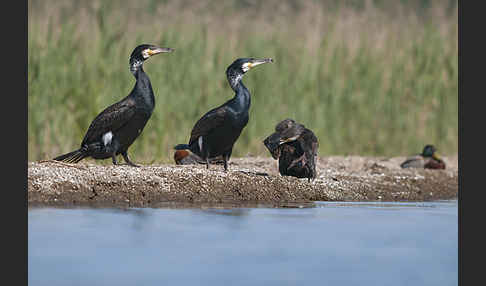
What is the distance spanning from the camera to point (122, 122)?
8688 millimetres

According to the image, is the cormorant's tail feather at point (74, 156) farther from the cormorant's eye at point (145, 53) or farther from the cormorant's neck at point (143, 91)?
the cormorant's eye at point (145, 53)

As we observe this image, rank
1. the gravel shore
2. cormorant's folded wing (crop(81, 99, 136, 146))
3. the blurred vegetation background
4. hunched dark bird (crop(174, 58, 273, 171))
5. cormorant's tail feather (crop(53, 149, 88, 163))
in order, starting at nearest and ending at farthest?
1. the gravel shore
2. cormorant's folded wing (crop(81, 99, 136, 146))
3. hunched dark bird (crop(174, 58, 273, 171))
4. cormorant's tail feather (crop(53, 149, 88, 163))
5. the blurred vegetation background

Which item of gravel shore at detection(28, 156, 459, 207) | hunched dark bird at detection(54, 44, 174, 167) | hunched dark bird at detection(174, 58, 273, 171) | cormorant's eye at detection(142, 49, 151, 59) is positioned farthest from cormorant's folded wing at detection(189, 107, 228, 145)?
cormorant's eye at detection(142, 49, 151, 59)

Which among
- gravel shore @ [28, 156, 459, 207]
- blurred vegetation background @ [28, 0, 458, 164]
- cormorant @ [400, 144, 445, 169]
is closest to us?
gravel shore @ [28, 156, 459, 207]

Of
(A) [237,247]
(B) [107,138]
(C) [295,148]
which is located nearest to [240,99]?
(C) [295,148]

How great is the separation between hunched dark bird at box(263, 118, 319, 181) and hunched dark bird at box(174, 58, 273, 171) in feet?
1.09

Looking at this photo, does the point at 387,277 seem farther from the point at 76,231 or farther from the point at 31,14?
the point at 31,14

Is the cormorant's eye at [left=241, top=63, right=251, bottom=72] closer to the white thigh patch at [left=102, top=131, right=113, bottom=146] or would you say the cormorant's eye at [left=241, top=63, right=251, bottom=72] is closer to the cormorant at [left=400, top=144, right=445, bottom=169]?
the white thigh patch at [left=102, top=131, right=113, bottom=146]

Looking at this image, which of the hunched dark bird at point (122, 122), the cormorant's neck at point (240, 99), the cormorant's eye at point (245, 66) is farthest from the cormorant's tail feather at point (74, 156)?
the cormorant's eye at point (245, 66)

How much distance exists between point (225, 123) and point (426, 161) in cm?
332

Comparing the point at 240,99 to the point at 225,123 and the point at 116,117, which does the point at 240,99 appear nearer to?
the point at 225,123

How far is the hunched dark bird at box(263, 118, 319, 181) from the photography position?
875 centimetres

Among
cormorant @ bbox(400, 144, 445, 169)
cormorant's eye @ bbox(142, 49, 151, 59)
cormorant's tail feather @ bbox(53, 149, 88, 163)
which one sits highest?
cormorant's eye @ bbox(142, 49, 151, 59)

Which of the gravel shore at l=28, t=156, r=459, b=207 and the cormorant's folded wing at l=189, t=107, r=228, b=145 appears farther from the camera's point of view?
the cormorant's folded wing at l=189, t=107, r=228, b=145
